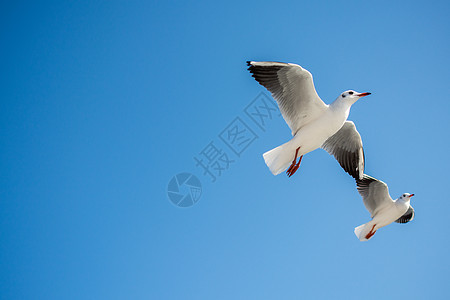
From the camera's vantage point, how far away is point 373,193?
779cm

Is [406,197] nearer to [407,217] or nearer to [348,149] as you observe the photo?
[407,217]

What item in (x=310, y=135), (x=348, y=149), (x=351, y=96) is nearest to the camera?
(x=351, y=96)

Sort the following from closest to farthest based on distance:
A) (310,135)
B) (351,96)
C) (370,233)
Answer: (351,96)
(310,135)
(370,233)

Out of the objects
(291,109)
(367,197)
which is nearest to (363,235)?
(367,197)

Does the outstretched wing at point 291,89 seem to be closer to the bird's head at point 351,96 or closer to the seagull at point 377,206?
the bird's head at point 351,96

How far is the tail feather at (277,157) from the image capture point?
5891 millimetres

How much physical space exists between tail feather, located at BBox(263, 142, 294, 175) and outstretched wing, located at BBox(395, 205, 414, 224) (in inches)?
156

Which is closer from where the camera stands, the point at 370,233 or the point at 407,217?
the point at 370,233

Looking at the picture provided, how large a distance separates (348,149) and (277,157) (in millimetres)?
1638

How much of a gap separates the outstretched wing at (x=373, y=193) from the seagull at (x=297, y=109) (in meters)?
2.14

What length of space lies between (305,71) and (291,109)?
696mm

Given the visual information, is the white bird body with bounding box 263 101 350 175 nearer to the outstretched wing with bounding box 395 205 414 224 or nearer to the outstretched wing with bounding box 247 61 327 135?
the outstretched wing with bounding box 247 61 327 135

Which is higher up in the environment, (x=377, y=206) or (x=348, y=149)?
(x=348, y=149)

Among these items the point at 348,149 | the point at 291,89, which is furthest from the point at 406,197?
the point at 291,89
